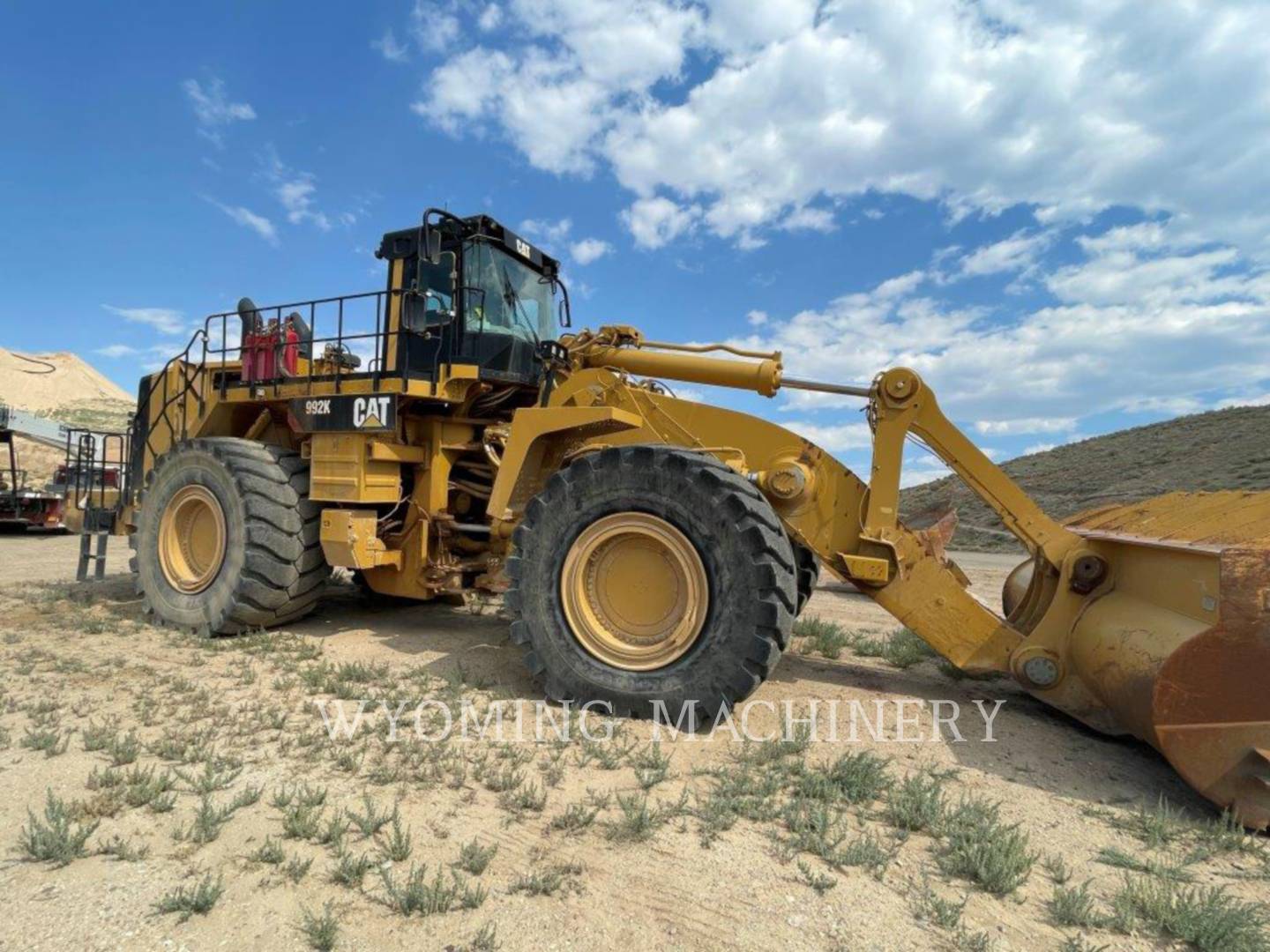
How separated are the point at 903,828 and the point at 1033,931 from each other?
668mm

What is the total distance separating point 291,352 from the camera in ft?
22.8

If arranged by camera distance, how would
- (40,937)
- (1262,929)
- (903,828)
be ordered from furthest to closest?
(903,828) → (1262,929) → (40,937)

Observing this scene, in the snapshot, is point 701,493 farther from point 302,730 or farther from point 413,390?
point 413,390

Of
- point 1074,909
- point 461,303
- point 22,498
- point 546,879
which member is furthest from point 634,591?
point 22,498

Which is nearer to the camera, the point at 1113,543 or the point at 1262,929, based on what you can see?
the point at 1262,929

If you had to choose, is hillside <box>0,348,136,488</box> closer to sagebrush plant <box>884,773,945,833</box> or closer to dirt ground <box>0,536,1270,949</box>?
dirt ground <box>0,536,1270,949</box>

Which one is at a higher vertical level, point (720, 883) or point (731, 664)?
point (731, 664)

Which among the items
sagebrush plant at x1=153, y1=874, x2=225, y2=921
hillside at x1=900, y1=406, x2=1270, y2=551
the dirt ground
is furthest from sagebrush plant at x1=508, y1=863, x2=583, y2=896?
hillside at x1=900, y1=406, x2=1270, y2=551

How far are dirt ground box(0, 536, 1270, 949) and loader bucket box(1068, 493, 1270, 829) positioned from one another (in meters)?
0.27

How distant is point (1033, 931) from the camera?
2391 millimetres

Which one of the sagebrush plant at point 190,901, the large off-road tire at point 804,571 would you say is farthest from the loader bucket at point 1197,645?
the sagebrush plant at point 190,901

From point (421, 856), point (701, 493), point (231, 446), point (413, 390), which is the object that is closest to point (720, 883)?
point (421, 856)

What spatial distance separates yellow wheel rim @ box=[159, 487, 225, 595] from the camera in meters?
6.61

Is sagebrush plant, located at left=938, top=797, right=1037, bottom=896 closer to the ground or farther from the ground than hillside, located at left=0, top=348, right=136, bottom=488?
closer to the ground
